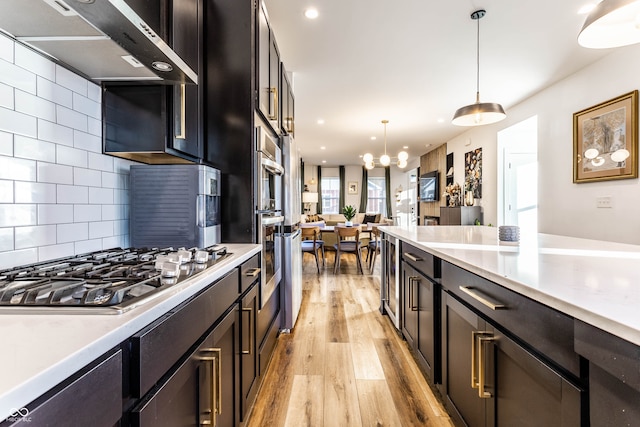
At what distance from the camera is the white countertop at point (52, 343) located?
1.22 feet

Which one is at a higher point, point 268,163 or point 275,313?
point 268,163

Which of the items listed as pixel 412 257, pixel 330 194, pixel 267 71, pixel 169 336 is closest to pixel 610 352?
pixel 169 336

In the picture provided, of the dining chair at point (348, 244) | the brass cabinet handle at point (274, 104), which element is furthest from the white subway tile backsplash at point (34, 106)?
the dining chair at point (348, 244)

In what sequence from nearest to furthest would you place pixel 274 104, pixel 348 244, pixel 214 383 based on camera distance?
pixel 214 383 → pixel 274 104 → pixel 348 244

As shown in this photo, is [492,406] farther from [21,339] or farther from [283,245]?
[283,245]

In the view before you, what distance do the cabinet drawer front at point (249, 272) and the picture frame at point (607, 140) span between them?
3.67 m

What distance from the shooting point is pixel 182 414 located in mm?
793

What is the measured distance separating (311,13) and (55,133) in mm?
2093

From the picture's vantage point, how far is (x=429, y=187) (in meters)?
8.31

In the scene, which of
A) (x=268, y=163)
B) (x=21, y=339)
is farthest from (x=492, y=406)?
(x=268, y=163)

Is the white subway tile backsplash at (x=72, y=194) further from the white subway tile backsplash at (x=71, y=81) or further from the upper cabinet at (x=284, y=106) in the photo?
the upper cabinet at (x=284, y=106)

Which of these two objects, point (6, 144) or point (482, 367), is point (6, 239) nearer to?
point (6, 144)

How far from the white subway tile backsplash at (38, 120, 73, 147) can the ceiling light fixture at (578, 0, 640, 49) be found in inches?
85.3

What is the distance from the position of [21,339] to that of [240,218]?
1.33 meters
